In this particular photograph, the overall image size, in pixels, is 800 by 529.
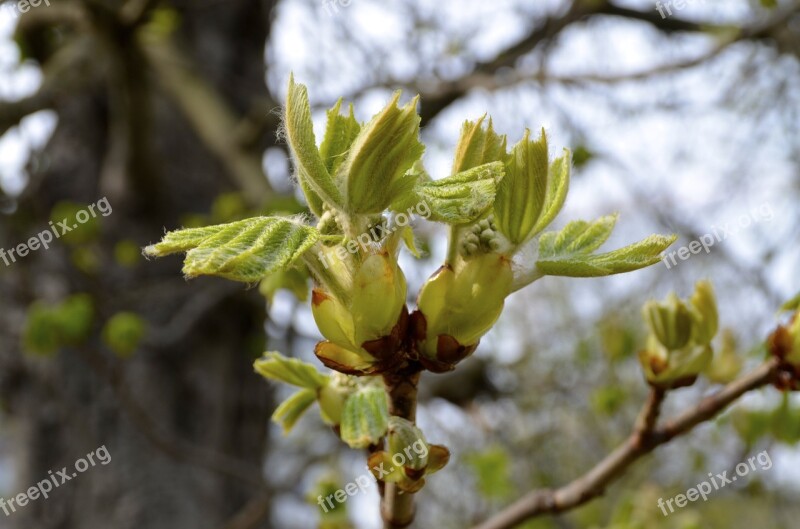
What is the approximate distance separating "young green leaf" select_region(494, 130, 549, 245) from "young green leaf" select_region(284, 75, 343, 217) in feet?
0.42

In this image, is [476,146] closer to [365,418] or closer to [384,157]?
[384,157]

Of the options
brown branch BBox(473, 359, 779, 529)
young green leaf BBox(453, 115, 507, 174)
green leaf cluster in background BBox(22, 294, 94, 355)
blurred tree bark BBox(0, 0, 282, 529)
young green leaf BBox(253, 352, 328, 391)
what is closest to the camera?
young green leaf BBox(453, 115, 507, 174)

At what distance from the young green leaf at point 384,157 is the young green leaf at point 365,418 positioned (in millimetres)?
166

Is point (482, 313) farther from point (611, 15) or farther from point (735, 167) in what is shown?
point (735, 167)

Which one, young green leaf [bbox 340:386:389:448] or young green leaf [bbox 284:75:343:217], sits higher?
young green leaf [bbox 284:75:343:217]

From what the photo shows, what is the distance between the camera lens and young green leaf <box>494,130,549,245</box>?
530 mm

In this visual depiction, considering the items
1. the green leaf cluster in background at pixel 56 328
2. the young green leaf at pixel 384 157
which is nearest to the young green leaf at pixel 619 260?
the young green leaf at pixel 384 157

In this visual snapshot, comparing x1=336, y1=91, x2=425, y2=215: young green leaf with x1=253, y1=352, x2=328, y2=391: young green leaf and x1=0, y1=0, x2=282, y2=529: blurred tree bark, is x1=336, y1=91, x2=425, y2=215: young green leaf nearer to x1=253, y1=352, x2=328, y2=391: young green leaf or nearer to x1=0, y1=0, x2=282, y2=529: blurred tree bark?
x1=253, y1=352, x2=328, y2=391: young green leaf

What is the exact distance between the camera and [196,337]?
261 cm

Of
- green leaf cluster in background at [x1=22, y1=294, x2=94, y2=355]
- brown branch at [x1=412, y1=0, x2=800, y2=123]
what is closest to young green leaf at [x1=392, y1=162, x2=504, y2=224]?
green leaf cluster in background at [x1=22, y1=294, x2=94, y2=355]

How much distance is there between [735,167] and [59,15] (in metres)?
2.89

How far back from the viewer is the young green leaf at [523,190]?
1.74 ft

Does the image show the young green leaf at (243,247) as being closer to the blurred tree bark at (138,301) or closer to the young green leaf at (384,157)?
the young green leaf at (384,157)

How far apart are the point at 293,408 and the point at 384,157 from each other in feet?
1.04
